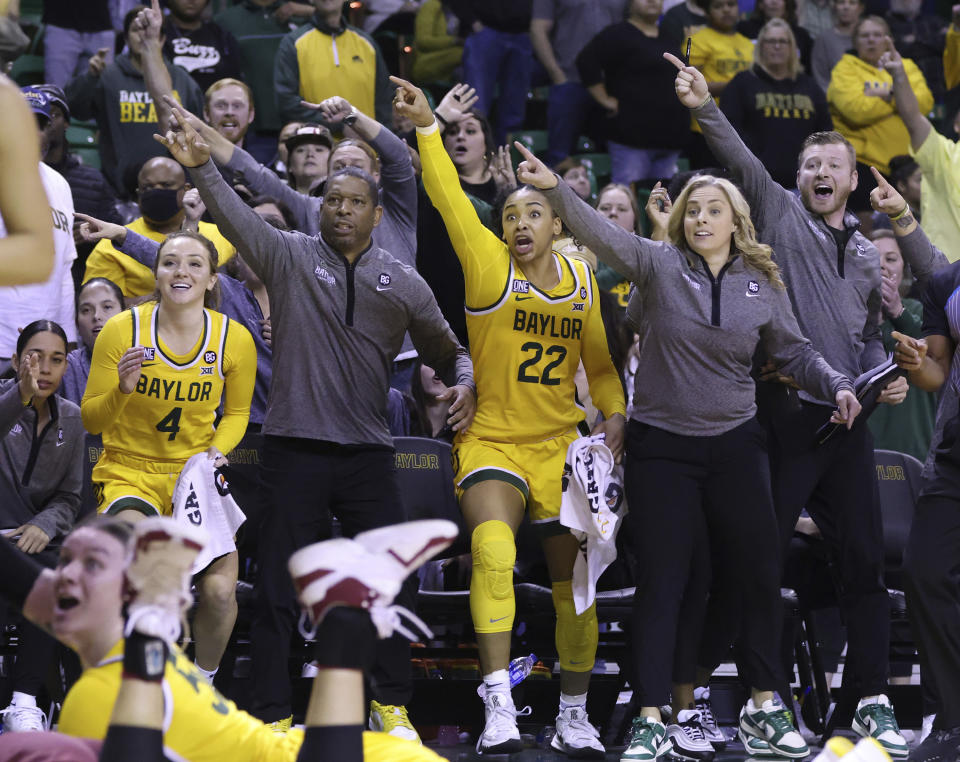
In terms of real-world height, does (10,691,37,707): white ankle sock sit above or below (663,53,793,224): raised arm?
below

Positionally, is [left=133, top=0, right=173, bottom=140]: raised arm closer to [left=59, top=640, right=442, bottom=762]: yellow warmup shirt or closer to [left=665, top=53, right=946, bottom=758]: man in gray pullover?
[left=665, top=53, right=946, bottom=758]: man in gray pullover

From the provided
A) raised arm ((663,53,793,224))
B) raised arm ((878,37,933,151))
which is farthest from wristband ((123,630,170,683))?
raised arm ((878,37,933,151))

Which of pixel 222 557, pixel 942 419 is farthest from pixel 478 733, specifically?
pixel 942 419

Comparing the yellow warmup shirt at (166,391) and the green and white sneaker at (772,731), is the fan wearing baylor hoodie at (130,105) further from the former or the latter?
the green and white sneaker at (772,731)

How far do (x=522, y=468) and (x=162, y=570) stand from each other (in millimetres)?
2627

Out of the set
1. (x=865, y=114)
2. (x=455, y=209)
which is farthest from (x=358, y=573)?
(x=865, y=114)

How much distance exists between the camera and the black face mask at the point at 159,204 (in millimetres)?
7410

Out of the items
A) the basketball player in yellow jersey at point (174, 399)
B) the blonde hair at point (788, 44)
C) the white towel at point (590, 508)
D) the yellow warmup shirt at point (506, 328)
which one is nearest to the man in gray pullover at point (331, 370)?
the yellow warmup shirt at point (506, 328)

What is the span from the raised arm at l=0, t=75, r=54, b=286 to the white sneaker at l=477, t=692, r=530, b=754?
3.00 m

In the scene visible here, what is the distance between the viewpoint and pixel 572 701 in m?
5.82

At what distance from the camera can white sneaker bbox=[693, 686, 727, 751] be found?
590cm

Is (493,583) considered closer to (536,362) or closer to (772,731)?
(536,362)

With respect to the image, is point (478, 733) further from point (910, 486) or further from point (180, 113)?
point (180, 113)

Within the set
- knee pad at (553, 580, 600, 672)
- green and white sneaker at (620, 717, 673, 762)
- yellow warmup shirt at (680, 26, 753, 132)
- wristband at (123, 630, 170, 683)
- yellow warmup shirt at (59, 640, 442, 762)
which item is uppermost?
yellow warmup shirt at (680, 26, 753, 132)
